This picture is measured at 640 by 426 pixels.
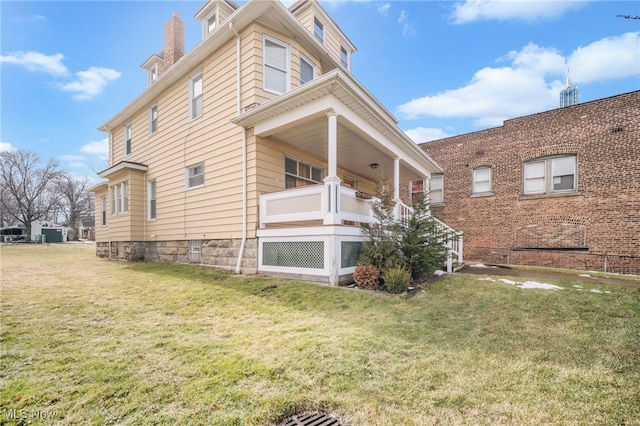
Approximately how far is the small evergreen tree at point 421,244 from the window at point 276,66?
5018 mm

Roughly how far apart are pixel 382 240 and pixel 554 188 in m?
9.24

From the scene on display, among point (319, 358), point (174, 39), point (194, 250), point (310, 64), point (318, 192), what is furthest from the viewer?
point (174, 39)

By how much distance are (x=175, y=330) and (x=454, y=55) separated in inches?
580

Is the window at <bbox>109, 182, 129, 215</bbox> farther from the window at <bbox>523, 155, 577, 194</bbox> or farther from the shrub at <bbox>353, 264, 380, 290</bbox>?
the window at <bbox>523, 155, 577, 194</bbox>

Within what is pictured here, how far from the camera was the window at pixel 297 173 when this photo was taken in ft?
28.6

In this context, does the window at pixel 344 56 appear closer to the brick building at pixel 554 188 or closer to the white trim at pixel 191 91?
the brick building at pixel 554 188

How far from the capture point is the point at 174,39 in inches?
462

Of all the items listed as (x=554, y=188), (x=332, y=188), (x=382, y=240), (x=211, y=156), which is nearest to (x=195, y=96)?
(x=211, y=156)

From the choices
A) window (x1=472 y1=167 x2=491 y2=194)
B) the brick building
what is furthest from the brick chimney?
window (x1=472 y1=167 x2=491 y2=194)

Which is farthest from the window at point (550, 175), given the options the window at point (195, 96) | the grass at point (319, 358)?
the window at point (195, 96)

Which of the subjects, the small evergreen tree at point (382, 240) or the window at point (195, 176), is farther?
the window at point (195, 176)

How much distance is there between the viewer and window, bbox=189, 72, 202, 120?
952 cm

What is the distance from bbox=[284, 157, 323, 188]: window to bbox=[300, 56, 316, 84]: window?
2.48 meters
